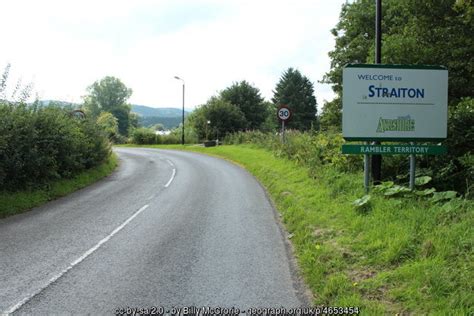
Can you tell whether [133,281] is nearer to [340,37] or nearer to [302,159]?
[302,159]

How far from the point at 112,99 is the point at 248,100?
234 feet

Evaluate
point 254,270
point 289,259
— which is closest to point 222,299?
point 254,270

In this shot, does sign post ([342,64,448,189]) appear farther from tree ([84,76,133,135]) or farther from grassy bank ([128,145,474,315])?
tree ([84,76,133,135])

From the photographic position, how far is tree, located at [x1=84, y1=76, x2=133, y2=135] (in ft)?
431

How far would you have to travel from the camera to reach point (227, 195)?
45.7 ft

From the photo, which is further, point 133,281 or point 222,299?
point 133,281

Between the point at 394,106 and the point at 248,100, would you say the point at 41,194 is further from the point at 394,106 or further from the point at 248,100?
Answer: the point at 248,100

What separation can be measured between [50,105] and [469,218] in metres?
15.9

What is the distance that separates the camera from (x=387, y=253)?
5609mm

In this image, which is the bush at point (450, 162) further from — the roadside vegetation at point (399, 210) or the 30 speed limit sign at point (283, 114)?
the 30 speed limit sign at point (283, 114)

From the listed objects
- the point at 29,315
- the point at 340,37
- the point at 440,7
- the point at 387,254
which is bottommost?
the point at 29,315

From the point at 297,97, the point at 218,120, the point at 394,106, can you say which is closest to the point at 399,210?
the point at 394,106

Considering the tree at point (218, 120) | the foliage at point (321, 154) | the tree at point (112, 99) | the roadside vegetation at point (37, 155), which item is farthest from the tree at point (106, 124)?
the tree at point (112, 99)

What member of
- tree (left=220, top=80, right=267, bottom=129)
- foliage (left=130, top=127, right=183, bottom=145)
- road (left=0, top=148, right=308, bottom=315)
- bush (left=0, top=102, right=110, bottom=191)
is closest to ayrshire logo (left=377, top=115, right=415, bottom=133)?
road (left=0, top=148, right=308, bottom=315)
